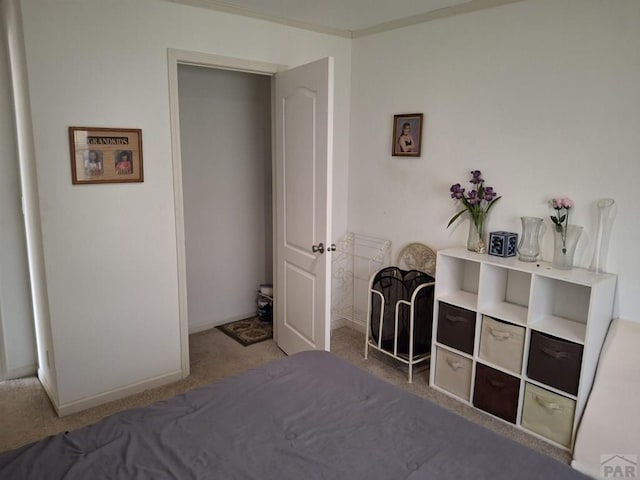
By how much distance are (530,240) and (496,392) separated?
0.89m

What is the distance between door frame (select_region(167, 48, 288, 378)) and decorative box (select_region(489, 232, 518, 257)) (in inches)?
71.9

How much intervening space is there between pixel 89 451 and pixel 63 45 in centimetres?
197

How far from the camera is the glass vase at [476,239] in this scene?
2809mm

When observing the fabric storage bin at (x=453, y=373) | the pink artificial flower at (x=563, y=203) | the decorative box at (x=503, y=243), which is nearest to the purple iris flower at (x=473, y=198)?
the decorative box at (x=503, y=243)

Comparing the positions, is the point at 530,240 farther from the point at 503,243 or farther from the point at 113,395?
the point at 113,395

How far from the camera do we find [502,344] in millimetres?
2586

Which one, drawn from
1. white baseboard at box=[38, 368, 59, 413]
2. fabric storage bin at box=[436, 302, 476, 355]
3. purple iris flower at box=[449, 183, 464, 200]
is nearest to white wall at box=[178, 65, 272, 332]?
white baseboard at box=[38, 368, 59, 413]

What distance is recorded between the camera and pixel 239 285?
4191 millimetres

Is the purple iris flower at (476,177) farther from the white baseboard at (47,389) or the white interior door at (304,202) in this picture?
the white baseboard at (47,389)

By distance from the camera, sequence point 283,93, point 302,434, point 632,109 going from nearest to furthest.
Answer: point 302,434, point 632,109, point 283,93

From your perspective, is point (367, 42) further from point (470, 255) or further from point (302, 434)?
point (302, 434)

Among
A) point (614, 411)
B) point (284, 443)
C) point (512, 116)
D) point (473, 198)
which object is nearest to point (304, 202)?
point (473, 198)

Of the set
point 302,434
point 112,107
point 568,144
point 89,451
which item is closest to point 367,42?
point 568,144

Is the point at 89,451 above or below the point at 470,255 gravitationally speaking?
below
